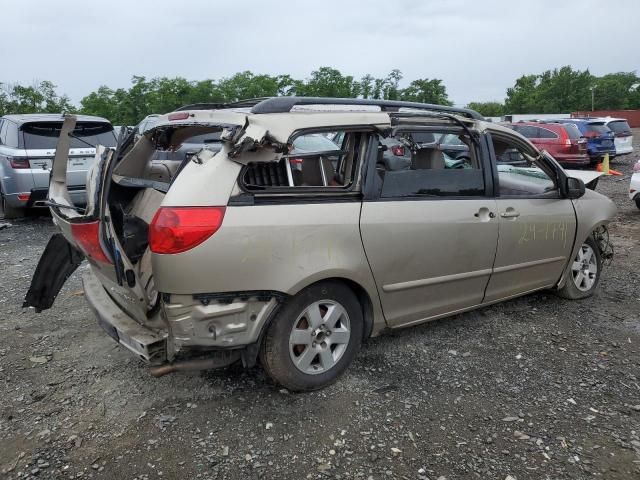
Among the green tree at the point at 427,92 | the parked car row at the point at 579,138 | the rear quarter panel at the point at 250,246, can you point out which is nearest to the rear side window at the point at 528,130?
the parked car row at the point at 579,138

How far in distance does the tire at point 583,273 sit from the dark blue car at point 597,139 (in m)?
13.0

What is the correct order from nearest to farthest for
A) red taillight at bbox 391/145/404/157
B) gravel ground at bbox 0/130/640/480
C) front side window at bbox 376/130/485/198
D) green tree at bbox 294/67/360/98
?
1. gravel ground at bbox 0/130/640/480
2. front side window at bbox 376/130/485/198
3. red taillight at bbox 391/145/404/157
4. green tree at bbox 294/67/360/98

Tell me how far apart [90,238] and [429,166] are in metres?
2.31

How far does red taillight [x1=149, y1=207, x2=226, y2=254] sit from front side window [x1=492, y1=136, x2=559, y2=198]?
7.66ft

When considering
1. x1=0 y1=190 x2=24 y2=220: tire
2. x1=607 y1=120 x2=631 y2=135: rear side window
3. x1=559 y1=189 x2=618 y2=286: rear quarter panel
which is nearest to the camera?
x1=559 y1=189 x2=618 y2=286: rear quarter panel

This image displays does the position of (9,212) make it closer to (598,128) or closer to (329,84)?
(598,128)

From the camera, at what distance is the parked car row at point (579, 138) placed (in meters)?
15.1

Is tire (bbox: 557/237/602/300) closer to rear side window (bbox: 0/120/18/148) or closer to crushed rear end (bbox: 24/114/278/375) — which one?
crushed rear end (bbox: 24/114/278/375)

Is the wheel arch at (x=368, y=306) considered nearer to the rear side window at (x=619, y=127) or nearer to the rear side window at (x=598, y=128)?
the rear side window at (x=598, y=128)

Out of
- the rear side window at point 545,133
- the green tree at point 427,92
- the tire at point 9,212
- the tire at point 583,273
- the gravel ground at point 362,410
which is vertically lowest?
the gravel ground at point 362,410

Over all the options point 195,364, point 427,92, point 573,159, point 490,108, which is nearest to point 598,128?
point 573,159

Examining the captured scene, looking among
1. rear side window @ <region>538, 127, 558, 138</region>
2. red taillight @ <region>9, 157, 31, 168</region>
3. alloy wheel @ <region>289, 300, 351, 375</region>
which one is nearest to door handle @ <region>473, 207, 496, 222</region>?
alloy wheel @ <region>289, 300, 351, 375</region>

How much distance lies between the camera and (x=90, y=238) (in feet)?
9.20

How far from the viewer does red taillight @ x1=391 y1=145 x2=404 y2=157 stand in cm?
359
